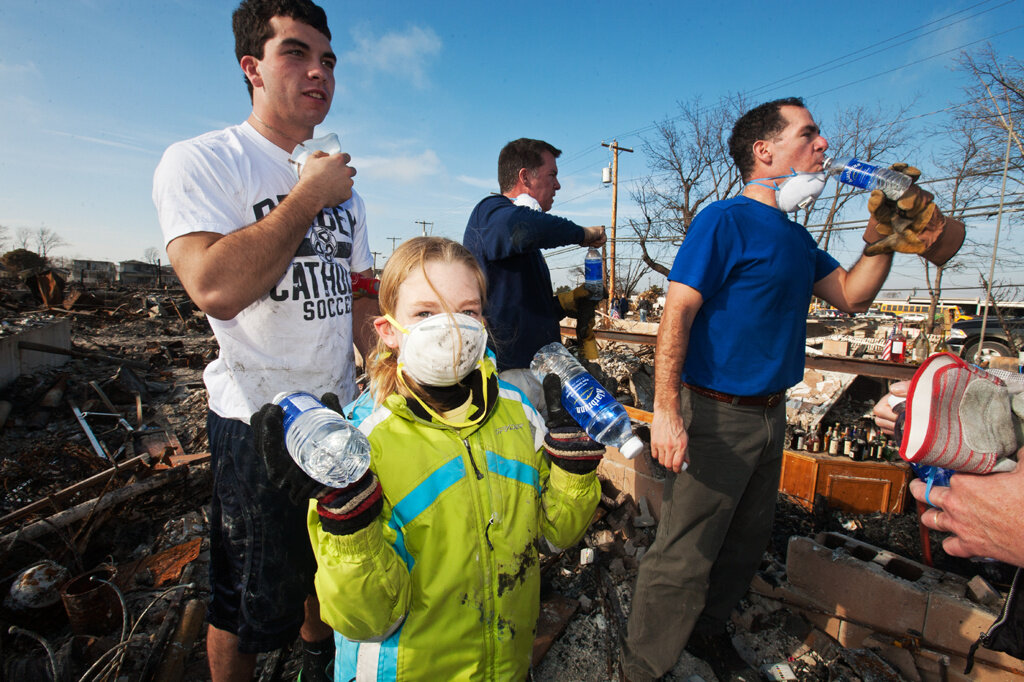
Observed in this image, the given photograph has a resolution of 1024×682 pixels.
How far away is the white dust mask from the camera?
1.41m

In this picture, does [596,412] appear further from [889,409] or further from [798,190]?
[798,190]

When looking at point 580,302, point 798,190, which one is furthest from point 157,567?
point 798,190

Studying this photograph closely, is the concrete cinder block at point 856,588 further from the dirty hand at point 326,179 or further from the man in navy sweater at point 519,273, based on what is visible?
the dirty hand at point 326,179

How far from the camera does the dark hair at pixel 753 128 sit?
8.68 feet

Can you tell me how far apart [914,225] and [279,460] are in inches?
104

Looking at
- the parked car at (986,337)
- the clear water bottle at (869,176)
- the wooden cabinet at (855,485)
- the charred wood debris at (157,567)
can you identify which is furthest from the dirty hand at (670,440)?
the parked car at (986,337)

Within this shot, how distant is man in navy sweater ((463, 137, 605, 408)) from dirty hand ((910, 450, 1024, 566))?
1.86 metres

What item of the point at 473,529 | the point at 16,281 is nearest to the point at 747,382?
the point at 473,529

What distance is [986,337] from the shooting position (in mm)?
11570

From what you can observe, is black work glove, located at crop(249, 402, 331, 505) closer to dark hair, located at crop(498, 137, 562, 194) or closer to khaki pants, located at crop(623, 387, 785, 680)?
khaki pants, located at crop(623, 387, 785, 680)

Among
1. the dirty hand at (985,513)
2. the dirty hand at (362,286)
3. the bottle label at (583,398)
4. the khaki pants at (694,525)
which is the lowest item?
the khaki pants at (694,525)

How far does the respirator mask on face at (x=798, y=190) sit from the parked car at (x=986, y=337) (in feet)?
38.6

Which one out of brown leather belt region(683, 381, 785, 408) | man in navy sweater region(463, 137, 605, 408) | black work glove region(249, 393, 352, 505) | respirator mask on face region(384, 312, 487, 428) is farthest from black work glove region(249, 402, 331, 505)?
brown leather belt region(683, 381, 785, 408)

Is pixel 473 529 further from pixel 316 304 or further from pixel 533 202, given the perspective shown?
pixel 533 202
